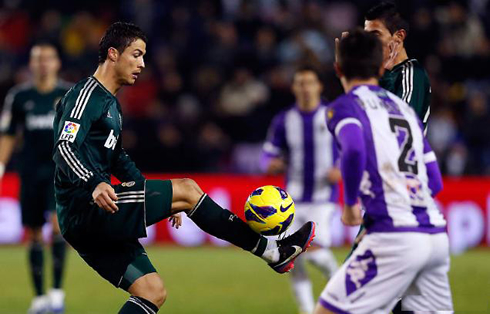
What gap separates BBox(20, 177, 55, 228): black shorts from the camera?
9.05 m

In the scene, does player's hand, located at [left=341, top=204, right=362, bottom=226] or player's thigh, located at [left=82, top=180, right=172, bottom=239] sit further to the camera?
player's thigh, located at [left=82, top=180, right=172, bottom=239]

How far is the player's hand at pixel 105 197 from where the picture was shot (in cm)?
507

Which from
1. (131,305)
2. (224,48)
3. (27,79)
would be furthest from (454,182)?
(131,305)

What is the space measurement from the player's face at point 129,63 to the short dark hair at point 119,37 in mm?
31

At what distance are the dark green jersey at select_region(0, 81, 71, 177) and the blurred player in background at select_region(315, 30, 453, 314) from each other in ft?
16.4

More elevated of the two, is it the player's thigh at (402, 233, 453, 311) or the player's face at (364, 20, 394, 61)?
the player's face at (364, 20, 394, 61)

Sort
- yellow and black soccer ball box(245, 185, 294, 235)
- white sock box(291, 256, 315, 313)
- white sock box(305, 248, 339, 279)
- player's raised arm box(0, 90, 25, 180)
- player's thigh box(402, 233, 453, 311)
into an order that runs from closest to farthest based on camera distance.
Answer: player's thigh box(402, 233, 453, 311) < yellow and black soccer ball box(245, 185, 294, 235) < white sock box(291, 256, 315, 313) < white sock box(305, 248, 339, 279) < player's raised arm box(0, 90, 25, 180)

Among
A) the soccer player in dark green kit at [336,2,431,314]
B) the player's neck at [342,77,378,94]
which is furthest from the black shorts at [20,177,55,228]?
the player's neck at [342,77,378,94]

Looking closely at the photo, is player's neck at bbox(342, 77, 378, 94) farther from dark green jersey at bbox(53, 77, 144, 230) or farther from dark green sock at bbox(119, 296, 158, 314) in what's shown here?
dark green sock at bbox(119, 296, 158, 314)

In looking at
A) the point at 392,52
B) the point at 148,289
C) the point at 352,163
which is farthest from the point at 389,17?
the point at 148,289

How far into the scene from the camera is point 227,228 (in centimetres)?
550

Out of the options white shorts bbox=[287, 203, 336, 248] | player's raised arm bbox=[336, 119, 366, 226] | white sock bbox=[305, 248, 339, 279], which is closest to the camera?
player's raised arm bbox=[336, 119, 366, 226]

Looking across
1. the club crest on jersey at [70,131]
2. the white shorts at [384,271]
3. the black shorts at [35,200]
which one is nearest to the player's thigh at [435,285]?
the white shorts at [384,271]

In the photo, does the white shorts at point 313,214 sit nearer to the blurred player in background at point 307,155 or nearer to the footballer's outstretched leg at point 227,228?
the blurred player in background at point 307,155
